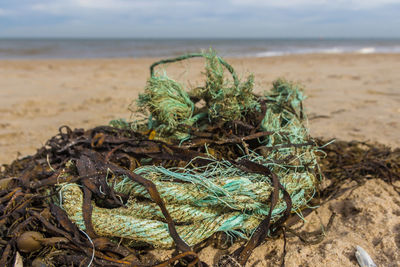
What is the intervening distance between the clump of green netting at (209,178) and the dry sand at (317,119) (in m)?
0.18

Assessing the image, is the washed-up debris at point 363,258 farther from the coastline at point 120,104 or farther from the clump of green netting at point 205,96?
the coastline at point 120,104

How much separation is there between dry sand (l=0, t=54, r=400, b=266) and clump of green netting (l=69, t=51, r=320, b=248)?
176mm

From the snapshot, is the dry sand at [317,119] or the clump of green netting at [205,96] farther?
the clump of green netting at [205,96]

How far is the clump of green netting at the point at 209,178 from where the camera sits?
1301mm

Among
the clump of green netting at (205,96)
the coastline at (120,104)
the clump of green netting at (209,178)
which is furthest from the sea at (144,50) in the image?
the coastline at (120,104)

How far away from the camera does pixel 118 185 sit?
1.38 m

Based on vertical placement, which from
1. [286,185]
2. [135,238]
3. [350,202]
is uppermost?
[286,185]

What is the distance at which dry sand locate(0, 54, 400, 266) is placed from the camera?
1430 millimetres

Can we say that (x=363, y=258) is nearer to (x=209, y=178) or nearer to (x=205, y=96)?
(x=209, y=178)

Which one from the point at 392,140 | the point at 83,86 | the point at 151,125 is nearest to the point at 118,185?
the point at 151,125

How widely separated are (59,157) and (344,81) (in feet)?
18.7

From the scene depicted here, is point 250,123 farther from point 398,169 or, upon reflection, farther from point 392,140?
point 392,140

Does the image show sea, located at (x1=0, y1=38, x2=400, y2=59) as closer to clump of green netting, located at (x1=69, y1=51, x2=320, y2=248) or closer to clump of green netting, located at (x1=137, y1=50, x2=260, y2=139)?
clump of green netting, located at (x1=137, y1=50, x2=260, y2=139)

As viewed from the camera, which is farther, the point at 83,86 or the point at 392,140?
the point at 83,86
